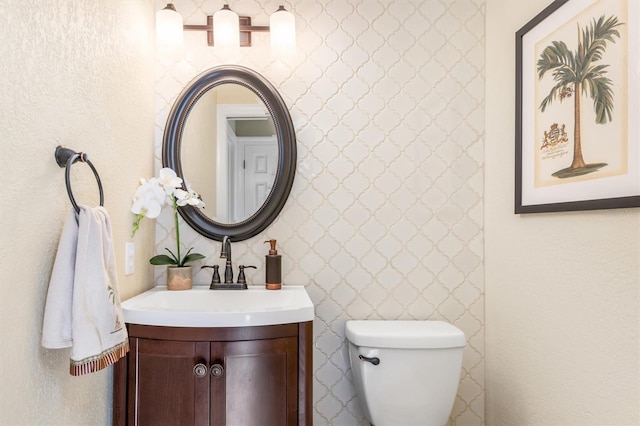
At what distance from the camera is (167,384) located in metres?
1.45

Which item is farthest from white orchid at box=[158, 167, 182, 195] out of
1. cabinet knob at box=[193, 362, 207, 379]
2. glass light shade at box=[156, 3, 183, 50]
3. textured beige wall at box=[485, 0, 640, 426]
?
textured beige wall at box=[485, 0, 640, 426]

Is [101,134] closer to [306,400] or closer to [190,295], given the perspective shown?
[190,295]

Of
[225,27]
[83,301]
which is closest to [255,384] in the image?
[83,301]

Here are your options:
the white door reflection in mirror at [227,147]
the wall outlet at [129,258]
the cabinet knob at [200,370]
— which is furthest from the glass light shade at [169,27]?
the cabinet knob at [200,370]

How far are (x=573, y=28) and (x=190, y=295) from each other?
170 cm

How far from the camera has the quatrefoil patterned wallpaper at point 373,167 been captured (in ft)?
6.74

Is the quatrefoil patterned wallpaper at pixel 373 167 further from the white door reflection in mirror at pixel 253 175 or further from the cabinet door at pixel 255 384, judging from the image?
the cabinet door at pixel 255 384

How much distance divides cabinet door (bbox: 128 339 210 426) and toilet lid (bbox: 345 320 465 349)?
2.11 feet

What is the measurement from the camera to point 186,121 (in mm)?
2039

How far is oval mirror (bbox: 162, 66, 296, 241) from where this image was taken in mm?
2021

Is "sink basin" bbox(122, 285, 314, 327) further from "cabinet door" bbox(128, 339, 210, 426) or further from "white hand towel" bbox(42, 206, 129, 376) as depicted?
"white hand towel" bbox(42, 206, 129, 376)

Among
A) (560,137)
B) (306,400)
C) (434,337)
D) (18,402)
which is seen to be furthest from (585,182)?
(18,402)

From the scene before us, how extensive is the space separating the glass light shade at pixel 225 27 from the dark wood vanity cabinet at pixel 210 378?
1237 mm

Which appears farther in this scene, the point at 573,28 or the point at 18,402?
the point at 573,28
